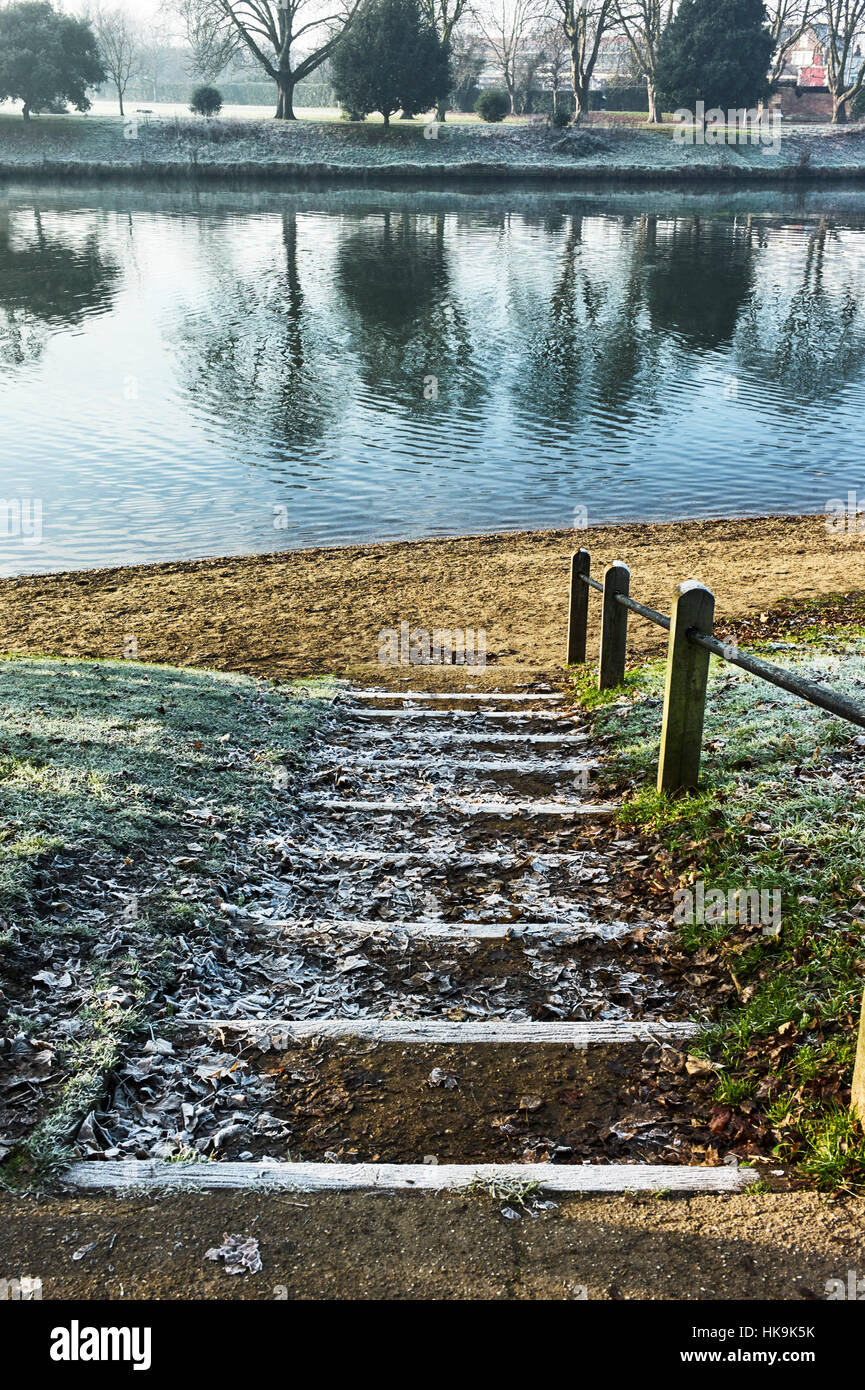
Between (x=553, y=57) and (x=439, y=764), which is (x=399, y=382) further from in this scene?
(x=553, y=57)

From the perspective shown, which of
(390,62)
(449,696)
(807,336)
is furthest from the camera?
(390,62)

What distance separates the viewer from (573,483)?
17781 mm

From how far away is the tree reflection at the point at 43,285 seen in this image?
27094 millimetres

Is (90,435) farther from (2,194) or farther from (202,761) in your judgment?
(2,194)

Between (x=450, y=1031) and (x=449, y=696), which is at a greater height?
(x=450, y=1031)

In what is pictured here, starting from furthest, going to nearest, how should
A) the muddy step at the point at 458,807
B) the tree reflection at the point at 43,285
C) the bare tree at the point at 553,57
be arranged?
1. the bare tree at the point at 553,57
2. the tree reflection at the point at 43,285
3. the muddy step at the point at 458,807

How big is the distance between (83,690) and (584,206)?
55.0m

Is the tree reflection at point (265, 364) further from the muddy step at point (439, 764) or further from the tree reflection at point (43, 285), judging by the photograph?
the muddy step at point (439, 764)

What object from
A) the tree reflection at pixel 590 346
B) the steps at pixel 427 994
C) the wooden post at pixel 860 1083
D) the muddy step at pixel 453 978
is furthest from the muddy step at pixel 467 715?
the tree reflection at pixel 590 346

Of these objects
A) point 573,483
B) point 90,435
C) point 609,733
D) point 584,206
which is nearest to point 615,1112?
point 609,733

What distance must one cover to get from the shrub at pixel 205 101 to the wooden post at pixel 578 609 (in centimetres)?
6567

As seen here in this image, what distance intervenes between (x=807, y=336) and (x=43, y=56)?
5314 centimetres

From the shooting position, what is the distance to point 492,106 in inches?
2665

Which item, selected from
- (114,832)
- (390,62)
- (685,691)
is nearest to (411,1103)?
(114,832)
